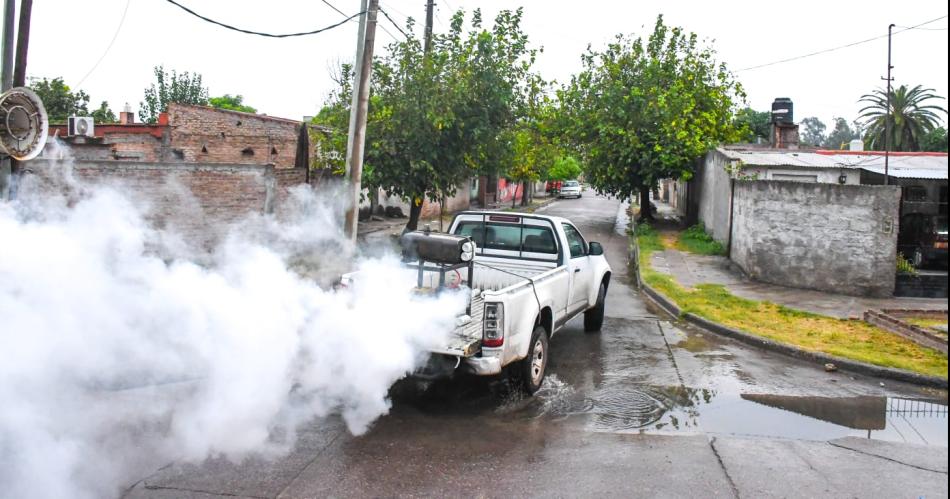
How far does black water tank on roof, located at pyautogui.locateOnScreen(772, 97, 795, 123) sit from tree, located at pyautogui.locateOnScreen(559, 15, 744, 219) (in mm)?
3970

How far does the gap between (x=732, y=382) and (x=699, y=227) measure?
1677 cm

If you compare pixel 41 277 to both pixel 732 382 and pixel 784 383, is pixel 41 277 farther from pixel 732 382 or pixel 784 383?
pixel 784 383

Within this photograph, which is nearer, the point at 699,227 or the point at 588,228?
the point at 699,227

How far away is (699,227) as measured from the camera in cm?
2427

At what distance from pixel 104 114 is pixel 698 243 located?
32628 millimetres

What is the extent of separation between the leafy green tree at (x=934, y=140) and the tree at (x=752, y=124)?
9.78 metres

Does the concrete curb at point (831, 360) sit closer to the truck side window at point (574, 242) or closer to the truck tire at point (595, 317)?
the truck tire at point (595, 317)

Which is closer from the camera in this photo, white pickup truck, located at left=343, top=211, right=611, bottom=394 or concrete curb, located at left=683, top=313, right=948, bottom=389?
white pickup truck, located at left=343, top=211, right=611, bottom=394

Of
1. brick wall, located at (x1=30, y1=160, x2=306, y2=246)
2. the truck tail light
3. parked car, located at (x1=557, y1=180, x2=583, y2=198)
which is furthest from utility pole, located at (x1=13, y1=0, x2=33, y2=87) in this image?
parked car, located at (x1=557, y1=180, x2=583, y2=198)

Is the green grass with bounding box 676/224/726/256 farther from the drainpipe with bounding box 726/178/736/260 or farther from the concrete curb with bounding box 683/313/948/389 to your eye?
the concrete curb with bounding box 683/313/948/389

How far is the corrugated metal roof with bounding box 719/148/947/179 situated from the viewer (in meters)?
16.8

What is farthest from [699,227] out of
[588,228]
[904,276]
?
[904,276]

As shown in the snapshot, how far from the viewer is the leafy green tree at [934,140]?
1859 inches

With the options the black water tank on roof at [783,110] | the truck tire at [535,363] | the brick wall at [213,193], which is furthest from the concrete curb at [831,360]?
the black water tank on roof at [783,110]
